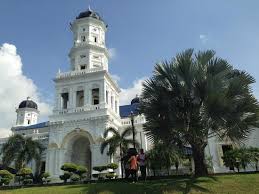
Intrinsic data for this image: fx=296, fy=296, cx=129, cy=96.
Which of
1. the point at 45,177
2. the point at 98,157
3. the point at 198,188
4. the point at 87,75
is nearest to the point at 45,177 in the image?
the point at 45,177

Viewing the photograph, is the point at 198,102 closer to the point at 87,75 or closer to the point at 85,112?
the point at 85,112

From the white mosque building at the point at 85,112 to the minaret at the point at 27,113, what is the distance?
1858 cm

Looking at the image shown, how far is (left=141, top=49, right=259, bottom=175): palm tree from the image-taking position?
59.1 feet

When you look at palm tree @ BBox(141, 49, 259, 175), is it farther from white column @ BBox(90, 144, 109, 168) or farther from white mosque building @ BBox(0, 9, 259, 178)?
white column @ BBox(90, 144, 109, 168)

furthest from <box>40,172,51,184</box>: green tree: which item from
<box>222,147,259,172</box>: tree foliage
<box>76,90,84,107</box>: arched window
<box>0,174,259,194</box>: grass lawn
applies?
<box>222,147,259,172</box>: tree foliage

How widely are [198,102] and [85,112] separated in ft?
70.7

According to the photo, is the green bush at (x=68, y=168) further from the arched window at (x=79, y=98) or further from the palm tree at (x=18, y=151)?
the arched window at (x=79, y=98)

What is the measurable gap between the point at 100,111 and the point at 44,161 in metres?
11.4

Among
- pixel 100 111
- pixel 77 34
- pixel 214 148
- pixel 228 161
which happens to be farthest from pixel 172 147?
pixel 77 34

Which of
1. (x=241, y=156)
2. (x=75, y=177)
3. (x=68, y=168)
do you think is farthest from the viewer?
(x=75, y=177)

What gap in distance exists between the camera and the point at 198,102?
19.0 m

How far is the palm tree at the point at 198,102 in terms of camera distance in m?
18.0

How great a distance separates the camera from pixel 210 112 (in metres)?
17.8

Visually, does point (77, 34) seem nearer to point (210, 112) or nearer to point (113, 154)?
point (113, 154)
